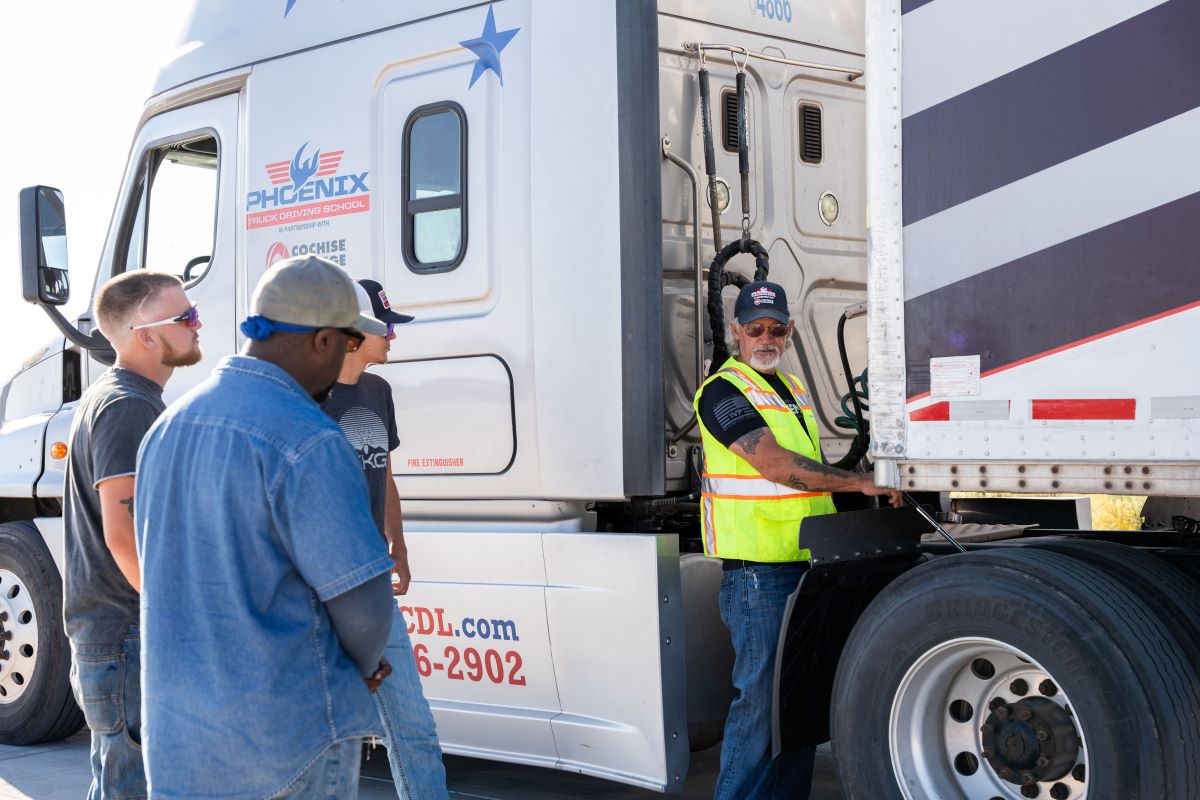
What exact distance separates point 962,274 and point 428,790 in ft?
7.37

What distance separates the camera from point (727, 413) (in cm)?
436

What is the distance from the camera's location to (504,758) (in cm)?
486

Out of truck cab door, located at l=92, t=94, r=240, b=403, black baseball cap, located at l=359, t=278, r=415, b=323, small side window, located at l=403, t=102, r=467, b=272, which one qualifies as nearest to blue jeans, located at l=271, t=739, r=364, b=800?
black baseball cap, located at l=359, t=278, r=415, b=323

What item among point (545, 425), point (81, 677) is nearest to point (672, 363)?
point (545, 425)

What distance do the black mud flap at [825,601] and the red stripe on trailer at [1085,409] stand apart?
913 mm

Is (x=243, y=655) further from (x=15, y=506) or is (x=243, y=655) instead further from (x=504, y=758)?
(x=15, y=506)

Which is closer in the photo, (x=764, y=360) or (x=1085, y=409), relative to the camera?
(x=1085, y=409)

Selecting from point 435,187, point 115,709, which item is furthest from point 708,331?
point 115,709

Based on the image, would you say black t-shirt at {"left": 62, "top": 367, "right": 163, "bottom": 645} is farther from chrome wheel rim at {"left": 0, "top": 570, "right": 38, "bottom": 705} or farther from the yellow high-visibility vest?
chrome wheel rim at {"left": 0, "top": 570, "right": 38, "bottom": 705}

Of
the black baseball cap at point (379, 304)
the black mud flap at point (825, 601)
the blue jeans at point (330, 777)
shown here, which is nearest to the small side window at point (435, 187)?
the black baseball cap at point (379, 304)

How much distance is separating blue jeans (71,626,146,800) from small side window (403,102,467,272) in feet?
6.54

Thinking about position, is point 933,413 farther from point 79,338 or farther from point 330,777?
point 79,338

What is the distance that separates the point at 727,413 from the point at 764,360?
0.28m

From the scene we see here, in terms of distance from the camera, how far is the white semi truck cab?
11.0 feet
